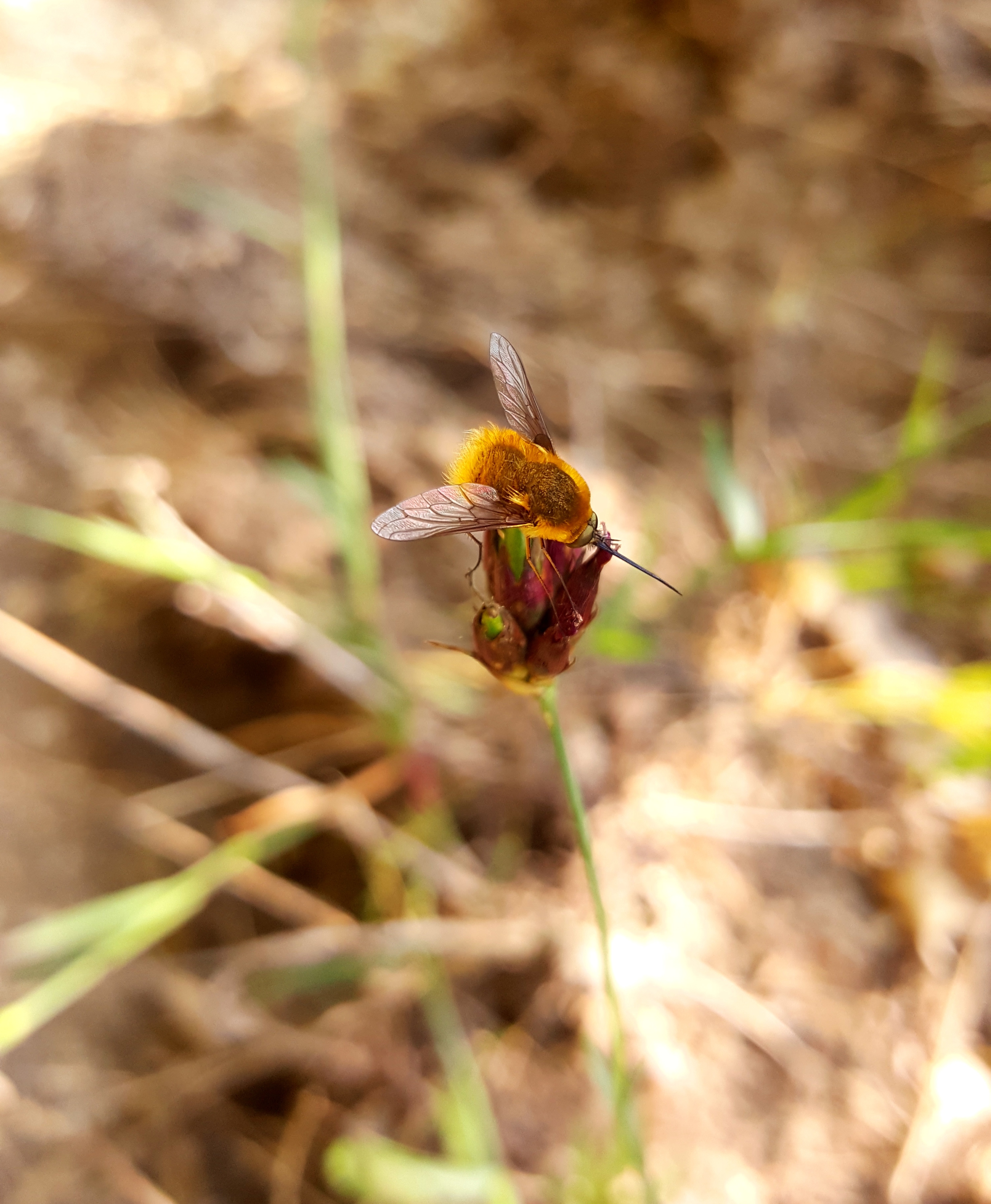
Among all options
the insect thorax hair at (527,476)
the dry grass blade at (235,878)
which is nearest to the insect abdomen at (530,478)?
the insect thorax hair at (527,476)

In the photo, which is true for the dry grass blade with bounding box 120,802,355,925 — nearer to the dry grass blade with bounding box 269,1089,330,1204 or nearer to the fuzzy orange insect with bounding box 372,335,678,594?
the dry grass blade with bounding box 269,1089,330,1204

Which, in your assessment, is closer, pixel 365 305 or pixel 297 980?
pixel 297 980

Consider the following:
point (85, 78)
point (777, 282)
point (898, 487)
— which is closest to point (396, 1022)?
point (898, 487)

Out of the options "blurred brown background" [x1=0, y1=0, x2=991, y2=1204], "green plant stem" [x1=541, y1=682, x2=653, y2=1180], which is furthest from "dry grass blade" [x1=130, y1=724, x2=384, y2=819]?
"green plant stem" [x1=541, y1=682, x2=653, y2=1180]

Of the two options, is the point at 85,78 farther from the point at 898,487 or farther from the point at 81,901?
the point at 898,487

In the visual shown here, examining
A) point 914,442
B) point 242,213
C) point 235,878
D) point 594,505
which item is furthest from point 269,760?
point 914,442

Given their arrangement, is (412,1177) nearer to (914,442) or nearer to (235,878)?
(235,878)
